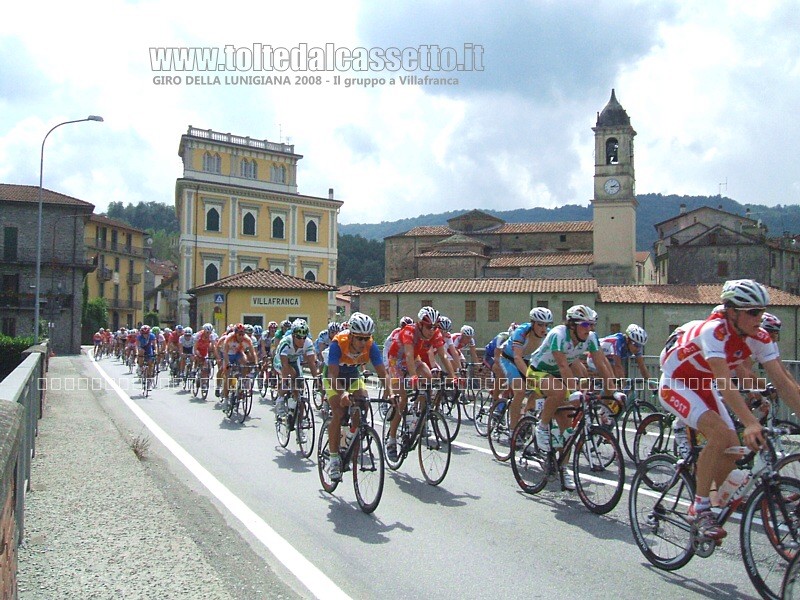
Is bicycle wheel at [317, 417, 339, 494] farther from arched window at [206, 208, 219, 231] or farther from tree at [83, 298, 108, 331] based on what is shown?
tree at [83, 298, 108, 331]

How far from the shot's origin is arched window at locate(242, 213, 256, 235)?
6397 centimetres

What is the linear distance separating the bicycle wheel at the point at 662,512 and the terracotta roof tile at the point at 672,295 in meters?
43.6

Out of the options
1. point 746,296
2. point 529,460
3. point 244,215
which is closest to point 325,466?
point 529,460

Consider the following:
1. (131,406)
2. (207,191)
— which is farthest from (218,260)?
(131,406)

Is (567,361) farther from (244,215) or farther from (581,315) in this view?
(244,215)

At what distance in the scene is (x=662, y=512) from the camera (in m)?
5.32

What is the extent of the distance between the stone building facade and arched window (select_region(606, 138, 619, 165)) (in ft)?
148

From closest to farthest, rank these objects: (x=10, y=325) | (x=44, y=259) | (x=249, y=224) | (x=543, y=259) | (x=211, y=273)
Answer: (x=10, y=325) → (x=44, y=259) → (x=211, y=273) → (x=249, y=224) → (x=543, y=259)

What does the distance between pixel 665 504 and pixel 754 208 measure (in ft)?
686

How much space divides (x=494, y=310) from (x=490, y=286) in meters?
2.11

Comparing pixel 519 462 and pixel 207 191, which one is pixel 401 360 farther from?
pixel 207 191

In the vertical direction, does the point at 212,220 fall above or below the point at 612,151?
below

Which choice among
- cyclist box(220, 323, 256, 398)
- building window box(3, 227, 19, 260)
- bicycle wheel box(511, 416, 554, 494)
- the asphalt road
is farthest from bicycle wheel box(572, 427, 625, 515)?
building window box(3, 227, 19, 260)

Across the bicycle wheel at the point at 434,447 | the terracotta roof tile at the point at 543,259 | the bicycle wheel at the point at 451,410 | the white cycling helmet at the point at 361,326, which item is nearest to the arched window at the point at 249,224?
the terracotta roof tile at the point at 543,259
